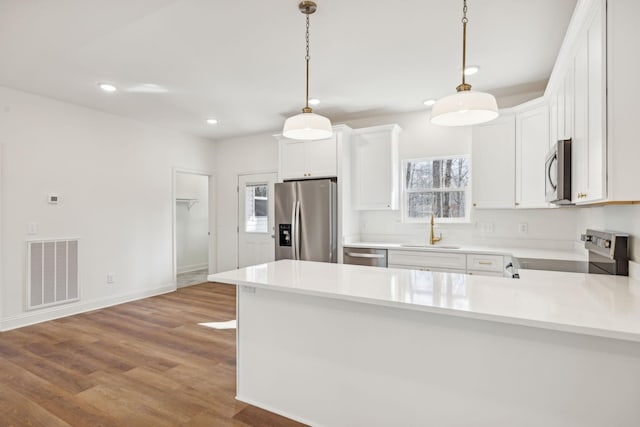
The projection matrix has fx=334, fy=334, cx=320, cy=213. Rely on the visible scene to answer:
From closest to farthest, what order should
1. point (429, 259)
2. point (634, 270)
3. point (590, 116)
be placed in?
point (590, 116)
point (634, 270)
point (429, 259)

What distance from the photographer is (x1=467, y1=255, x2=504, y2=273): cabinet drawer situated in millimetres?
3418

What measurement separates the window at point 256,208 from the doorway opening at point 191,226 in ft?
4.50

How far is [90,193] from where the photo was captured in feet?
14.1

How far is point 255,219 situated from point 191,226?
7.39 ft

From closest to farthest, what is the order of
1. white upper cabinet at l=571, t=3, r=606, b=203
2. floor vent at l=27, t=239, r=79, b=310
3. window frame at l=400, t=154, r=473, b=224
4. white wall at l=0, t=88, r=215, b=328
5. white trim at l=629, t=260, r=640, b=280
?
white upper cabinet at l=571, t=3, r=606, b=203 < white trim at l=629, t=260, r=640, b=280 < white wall at l=0, t=88, r=215, b=328 < floor vent at l=27, t=239, r=79, b=310 < window frame at l=400, t=154, r=473, b=224

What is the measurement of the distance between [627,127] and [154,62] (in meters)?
3.42

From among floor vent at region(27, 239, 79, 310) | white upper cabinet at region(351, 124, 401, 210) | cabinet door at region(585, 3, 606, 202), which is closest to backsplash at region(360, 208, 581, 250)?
white upper cabinet at region(351, 124, 401, 210)

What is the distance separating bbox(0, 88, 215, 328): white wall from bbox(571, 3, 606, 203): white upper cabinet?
507 cm

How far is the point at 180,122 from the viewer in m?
4.98

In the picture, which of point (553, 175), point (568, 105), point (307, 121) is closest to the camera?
point (307, 121)

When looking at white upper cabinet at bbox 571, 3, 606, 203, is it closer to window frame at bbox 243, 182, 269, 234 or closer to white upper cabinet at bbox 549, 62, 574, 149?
white upper cabinet at bbox 549, 62, 574, 149

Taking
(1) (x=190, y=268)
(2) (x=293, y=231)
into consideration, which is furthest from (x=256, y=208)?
(1) (x=190, y=268)

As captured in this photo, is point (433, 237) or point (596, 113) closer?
point (596, 113)

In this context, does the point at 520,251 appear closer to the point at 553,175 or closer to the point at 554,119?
the point at 553,175
